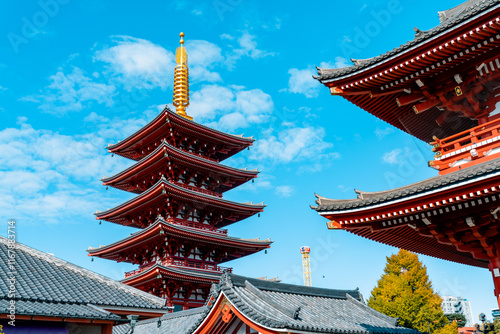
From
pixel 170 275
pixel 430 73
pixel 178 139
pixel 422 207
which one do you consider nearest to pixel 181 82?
pixel 178 139

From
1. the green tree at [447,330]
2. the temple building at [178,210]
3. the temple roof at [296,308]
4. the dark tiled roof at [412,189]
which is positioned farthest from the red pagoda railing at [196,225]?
the dark tiled roof at [412,189]

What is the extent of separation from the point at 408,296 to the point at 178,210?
1944cm

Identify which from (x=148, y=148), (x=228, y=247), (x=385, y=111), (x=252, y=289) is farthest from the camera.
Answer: (x=148, y=148)

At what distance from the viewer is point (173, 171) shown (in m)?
30.1

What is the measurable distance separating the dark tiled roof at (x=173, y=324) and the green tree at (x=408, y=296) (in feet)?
Answer: 61.6

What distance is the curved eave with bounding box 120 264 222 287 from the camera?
25909mm

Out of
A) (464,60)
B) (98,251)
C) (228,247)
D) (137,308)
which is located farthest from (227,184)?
(464,60)

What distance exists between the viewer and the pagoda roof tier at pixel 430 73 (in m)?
9.82

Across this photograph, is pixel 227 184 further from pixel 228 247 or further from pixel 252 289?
pixel 252 289

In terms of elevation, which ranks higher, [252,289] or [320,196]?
[320,196]

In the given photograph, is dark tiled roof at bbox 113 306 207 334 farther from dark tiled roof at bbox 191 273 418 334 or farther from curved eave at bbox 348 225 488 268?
curved eave at bbox 348 225 488 268

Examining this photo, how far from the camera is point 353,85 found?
11.8 metres

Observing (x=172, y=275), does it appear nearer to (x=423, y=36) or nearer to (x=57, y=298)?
(x=57, y=298)

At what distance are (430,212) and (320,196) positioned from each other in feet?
8.69
